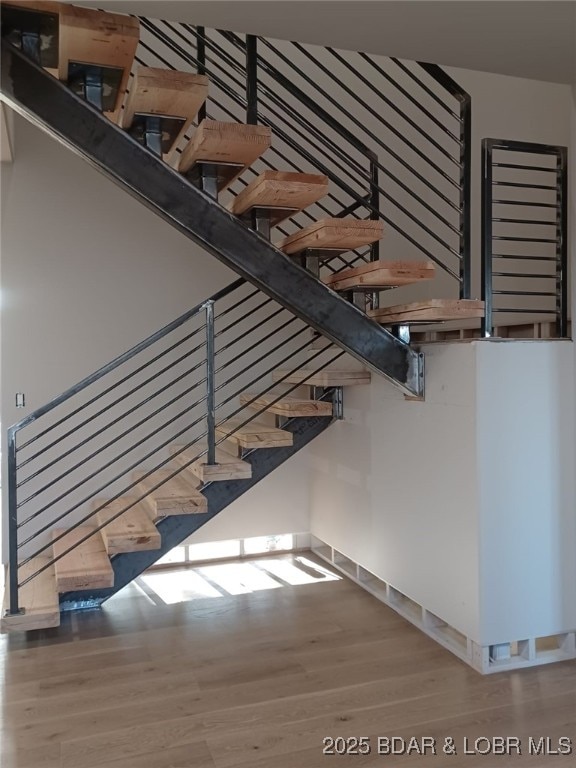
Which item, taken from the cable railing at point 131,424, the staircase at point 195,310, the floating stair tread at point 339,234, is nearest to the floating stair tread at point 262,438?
the staircase at point 195,310

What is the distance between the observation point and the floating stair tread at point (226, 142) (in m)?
2.39

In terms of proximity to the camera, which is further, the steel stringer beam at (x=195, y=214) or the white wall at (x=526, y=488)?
the white wall at (x=526, y=488)

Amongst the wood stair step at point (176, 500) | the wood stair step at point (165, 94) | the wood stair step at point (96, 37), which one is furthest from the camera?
the wood stair step at point (176, 500)

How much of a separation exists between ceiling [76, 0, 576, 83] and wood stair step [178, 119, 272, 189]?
0.41 m

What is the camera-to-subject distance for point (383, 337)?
10.3 feet

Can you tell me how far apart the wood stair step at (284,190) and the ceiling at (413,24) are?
0.57 meters

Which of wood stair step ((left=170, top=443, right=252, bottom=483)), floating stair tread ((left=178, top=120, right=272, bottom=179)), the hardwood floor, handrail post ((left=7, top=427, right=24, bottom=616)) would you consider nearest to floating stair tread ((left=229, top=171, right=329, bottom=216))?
floating stair tread ((left=178, top=120, right=272, bottom=179))

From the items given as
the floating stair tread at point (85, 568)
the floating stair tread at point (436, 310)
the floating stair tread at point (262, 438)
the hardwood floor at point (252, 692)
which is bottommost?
the hardwood floor at point (252, 692)

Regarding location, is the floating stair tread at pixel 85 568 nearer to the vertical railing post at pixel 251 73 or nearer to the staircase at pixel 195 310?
the staircase at pixel 195 310

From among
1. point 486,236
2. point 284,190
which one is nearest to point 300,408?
point 486,236

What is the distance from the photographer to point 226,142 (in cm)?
245

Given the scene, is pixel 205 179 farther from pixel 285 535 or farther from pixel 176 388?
pixel 285 535

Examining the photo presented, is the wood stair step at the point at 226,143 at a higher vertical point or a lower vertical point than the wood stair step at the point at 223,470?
higher

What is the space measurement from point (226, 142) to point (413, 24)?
86 centimetres
